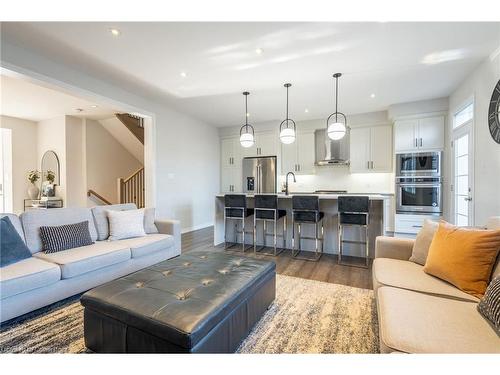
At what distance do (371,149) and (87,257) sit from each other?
5.68m

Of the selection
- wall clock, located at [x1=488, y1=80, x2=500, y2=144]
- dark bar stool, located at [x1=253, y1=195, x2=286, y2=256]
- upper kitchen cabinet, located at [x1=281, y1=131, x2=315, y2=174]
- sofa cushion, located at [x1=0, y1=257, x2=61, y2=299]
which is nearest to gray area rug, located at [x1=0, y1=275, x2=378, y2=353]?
sofa cushion, located at [x1=0, y1=257, x2=61, y2=299]

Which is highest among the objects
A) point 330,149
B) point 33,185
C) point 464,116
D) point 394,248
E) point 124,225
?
point 464,116

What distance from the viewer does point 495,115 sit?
113 inches

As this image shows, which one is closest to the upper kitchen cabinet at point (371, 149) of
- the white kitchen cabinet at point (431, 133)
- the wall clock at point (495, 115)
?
the white kitchen cabinet at point (431, 133)

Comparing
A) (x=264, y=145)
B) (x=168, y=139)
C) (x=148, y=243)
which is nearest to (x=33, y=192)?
(x=168, y=139)

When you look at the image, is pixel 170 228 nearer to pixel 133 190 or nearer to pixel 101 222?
pixel 101 222

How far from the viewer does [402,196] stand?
4984mm

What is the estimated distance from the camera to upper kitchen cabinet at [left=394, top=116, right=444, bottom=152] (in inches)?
185

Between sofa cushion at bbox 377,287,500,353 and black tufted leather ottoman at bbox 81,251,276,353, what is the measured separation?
2.75 ft

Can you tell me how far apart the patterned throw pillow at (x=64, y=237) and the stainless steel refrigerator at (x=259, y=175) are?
435 cm

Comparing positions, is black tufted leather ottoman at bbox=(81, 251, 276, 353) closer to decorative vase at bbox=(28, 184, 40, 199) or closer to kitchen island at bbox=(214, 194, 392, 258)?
kitchen island at bbox=(214, 194, 392, 258)
